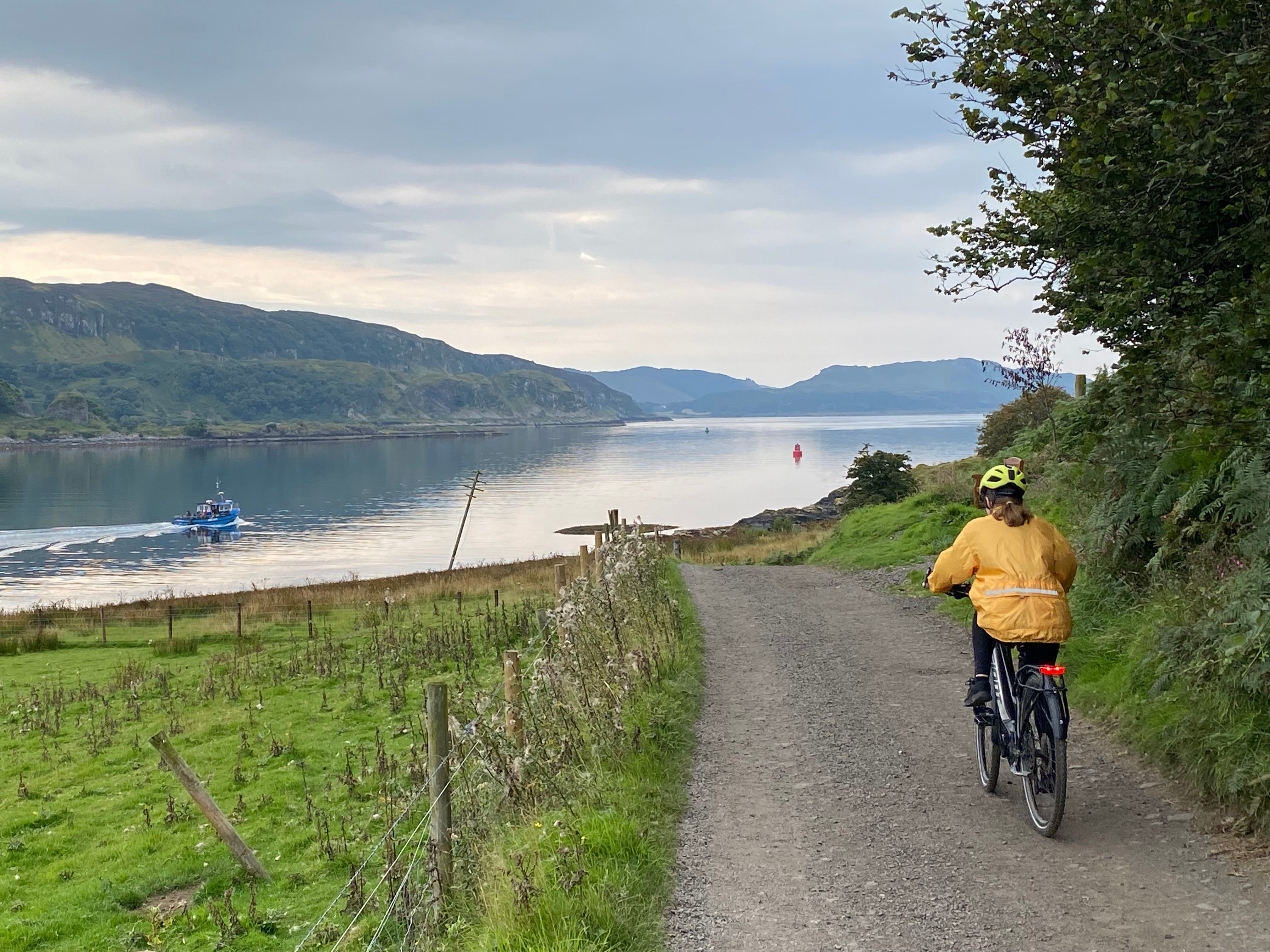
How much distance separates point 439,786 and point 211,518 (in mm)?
99656

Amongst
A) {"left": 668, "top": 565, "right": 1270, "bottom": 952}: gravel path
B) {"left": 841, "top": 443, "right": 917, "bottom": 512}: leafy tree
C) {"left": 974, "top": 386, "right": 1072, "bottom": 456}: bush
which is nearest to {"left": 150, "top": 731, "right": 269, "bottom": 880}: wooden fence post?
{"left": 668, "top": 565, "right": 1270, "bottom": 952}: gravel path

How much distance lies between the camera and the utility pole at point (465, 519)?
202ft

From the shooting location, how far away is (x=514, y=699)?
896 cm

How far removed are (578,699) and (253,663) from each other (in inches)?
694

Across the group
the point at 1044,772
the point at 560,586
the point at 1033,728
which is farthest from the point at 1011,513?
the point at 560,586

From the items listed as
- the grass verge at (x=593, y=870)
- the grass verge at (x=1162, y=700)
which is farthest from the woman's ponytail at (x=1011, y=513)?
the grass verge at (x=593, y=870)

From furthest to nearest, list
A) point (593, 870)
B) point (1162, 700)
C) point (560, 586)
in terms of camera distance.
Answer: point (560, 586), point (1162, 700), point (593, 870)

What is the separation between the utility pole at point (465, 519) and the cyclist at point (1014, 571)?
49.4m

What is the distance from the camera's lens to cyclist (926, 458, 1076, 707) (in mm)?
6816

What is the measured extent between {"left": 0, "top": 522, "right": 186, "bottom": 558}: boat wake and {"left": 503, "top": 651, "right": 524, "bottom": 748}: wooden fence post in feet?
283

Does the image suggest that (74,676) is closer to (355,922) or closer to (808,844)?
(355,922)

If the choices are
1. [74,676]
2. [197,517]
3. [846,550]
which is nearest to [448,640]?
[74,676]

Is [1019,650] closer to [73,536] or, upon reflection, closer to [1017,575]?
[1017,575]

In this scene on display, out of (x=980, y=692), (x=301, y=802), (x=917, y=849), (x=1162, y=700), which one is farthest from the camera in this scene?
(x=301, y=802)
